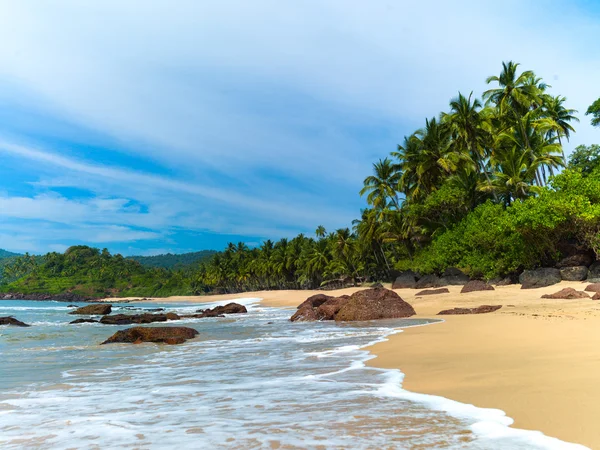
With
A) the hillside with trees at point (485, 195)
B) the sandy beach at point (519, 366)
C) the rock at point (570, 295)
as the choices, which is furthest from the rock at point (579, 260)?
the sandy beach at point (519, 366)

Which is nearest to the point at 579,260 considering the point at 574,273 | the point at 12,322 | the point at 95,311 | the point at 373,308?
the point at 574,273

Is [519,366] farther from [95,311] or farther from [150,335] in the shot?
[95,311]

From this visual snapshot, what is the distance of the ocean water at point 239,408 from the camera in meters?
3.08

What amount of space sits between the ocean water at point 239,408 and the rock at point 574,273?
18.6m

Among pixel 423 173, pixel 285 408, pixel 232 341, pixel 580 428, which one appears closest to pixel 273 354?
pixel 232 341

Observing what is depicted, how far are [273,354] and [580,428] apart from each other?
222 inches

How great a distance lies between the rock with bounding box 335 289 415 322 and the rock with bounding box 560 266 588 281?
11.7 meters

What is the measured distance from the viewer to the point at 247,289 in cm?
10175

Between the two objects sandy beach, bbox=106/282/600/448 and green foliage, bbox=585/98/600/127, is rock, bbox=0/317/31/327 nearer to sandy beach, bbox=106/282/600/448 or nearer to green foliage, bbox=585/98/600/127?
sandy beach, bbox=106/282/600/448

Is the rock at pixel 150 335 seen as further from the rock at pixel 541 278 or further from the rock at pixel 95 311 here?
the rock at pixel 95 311

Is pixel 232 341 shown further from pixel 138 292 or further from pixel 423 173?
pixel 138 292

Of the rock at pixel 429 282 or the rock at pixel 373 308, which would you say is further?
the rock at pixel 429 282

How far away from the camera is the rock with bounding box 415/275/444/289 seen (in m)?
30.8

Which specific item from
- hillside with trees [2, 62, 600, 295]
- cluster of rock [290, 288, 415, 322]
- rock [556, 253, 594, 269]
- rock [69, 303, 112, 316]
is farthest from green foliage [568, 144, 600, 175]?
rock [69, 303, 112, 316]
